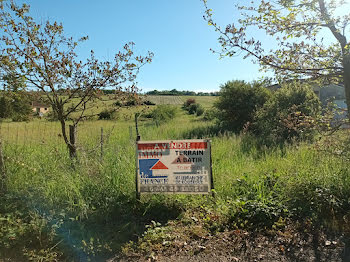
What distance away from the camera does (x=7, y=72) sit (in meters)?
3.89

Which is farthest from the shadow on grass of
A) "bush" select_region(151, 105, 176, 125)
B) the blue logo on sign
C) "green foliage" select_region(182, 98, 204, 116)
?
"green foliage" select_region(182, 98, 204, 116)

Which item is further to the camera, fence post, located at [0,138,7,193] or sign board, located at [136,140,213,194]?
fence post, located at [0,138,7,193]

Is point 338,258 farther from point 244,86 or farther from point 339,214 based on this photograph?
point 244,86

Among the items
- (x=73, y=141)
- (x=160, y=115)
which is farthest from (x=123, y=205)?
(x=160, y=115)

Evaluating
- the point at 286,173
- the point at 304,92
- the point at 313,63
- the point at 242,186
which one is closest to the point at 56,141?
the point at 242,186

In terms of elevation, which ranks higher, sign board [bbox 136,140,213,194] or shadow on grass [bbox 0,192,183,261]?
sign board [bbox 136,140,213,194]

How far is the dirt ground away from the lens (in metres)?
2.71

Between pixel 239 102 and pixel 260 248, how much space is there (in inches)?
423

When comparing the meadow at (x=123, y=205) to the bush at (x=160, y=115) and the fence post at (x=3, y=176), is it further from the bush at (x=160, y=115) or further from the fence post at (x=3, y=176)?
the bush at (x=160, y=115)

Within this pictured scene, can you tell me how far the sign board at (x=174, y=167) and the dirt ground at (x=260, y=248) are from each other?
755mm

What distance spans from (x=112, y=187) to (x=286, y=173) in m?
3.05

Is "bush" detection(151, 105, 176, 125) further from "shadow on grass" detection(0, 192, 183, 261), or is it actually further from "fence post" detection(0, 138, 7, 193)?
"shadow on grass" detection(0, 192, 183, 261)

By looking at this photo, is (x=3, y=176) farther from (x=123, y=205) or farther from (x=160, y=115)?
(x=160, y=115)

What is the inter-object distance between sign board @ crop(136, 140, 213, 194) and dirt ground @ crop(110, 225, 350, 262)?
755mm
